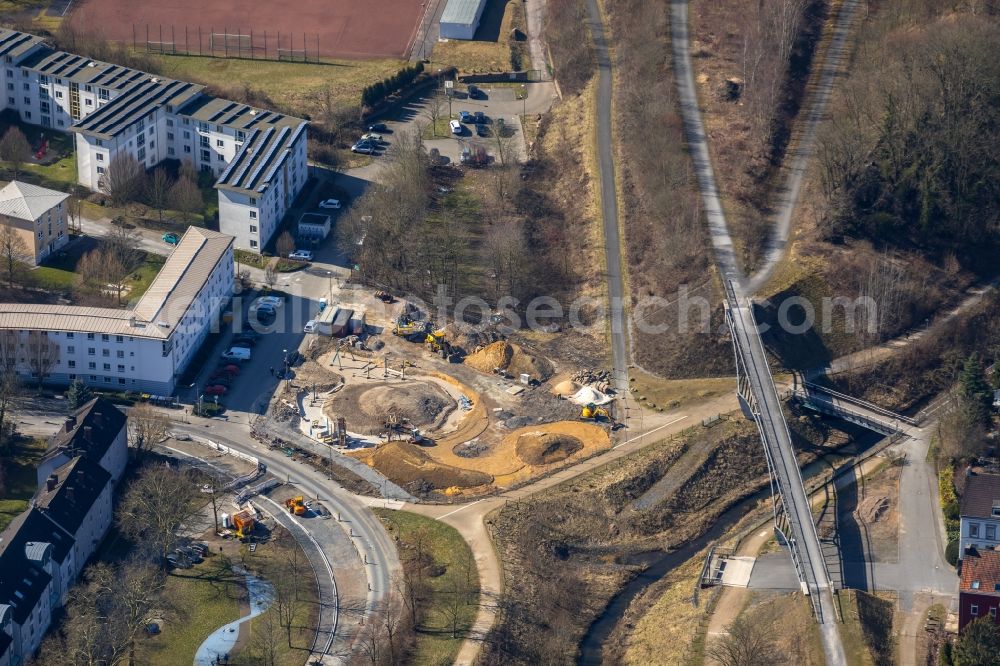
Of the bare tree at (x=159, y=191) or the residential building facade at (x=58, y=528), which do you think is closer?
the residential building facade at (x=58, y=528)

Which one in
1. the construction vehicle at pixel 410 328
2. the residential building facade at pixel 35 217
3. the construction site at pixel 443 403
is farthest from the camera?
the residential building facade at pixel 35 217

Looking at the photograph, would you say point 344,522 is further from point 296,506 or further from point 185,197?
point 185,197

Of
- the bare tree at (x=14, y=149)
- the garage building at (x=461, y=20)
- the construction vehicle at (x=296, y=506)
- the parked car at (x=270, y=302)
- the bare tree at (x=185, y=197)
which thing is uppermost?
the garage building at (x=461, y=20)

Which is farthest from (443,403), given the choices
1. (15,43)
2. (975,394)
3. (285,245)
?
(15,43)

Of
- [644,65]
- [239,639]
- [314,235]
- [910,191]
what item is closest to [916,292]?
[910,191]

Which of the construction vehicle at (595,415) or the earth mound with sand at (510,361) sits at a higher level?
the earth mound with sand at (510,361)

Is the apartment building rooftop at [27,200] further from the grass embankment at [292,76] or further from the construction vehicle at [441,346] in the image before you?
the construction vehicle at [441,346]

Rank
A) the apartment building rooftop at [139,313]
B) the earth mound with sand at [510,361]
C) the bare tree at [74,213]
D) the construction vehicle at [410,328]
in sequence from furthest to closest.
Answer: the bare tree at [74,213] < the construction vehicle at [410,328] < the earth mound with sand at [510,361] < the apartment building rooftop at [139,313]

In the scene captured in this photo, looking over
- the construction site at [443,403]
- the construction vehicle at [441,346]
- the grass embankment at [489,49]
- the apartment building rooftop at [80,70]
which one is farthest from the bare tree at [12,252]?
the grass embankment at [489,49]
